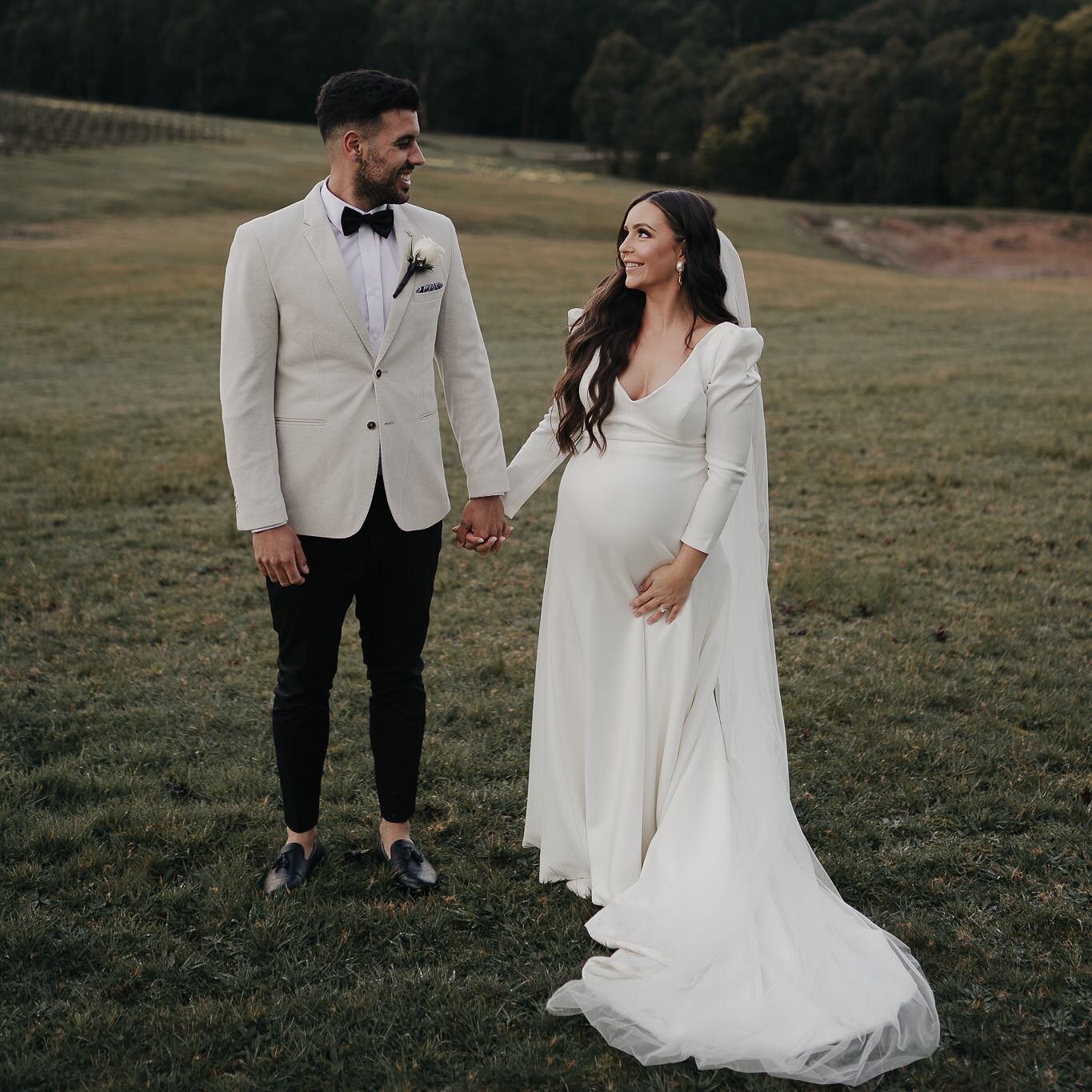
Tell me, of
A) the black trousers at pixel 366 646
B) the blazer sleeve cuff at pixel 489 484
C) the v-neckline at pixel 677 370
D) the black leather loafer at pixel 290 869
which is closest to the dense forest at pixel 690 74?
the v-neckline at pixel 677 370

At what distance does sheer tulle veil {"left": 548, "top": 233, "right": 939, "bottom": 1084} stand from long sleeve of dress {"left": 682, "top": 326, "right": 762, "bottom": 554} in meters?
0.13

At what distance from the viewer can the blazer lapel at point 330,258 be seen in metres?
3.59

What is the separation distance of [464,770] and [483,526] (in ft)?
5.04

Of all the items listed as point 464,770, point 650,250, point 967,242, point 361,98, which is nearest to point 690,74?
point 967,242

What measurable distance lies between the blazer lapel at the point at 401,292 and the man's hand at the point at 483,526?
2.49ft

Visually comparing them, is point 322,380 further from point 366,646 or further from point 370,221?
point 366,646

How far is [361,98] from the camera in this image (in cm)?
347

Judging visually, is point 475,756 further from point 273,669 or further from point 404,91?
point 404,91

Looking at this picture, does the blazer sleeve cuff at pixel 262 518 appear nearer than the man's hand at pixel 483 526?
Yes

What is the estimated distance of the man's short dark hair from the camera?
3.48 m

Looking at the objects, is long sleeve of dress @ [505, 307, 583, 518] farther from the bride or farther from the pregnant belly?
→ the pregnant belly

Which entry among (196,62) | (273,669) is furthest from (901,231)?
(196,62)

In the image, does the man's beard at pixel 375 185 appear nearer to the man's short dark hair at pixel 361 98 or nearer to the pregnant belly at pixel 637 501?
the man's short dark hair at pixel 361 98

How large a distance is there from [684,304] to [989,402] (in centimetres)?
1130
